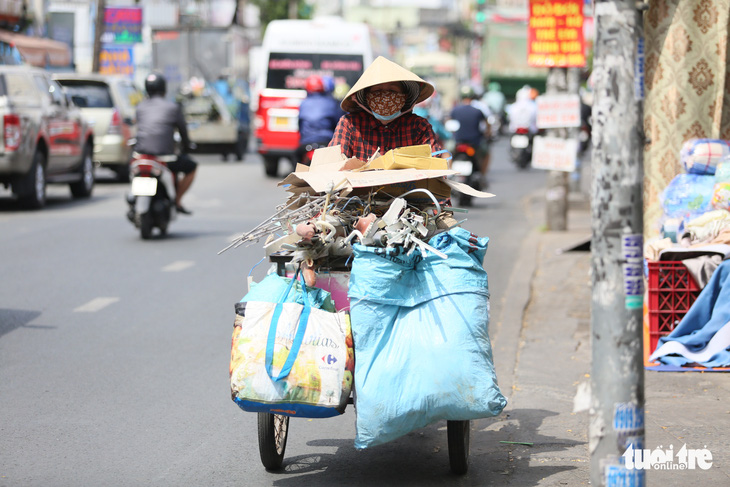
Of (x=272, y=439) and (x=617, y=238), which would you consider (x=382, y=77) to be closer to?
(x=272, y=439)

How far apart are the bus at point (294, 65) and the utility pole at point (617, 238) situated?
18.1 m

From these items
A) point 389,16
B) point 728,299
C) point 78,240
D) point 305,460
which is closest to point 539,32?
point 78,240

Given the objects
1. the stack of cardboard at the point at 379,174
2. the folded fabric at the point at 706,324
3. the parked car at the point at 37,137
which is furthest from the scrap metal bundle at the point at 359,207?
the parked car at the point at 37,137

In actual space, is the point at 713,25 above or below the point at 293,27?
below

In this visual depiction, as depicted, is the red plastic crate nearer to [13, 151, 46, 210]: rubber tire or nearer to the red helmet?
the red helmet

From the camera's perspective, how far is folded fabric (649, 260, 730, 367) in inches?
275

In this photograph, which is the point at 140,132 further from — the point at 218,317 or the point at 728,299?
the point at 728,299

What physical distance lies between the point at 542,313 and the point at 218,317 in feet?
8.81

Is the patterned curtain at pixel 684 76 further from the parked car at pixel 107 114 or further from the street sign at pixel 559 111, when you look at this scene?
the parked car at pixel 107 114

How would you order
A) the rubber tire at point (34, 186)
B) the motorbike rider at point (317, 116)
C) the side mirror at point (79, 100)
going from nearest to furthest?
the rubber tire at point (34, 186) → the motorbike rider at point (317, 116) → the side mirror at point (79, 100)

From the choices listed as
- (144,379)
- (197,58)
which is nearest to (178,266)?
(144,379)

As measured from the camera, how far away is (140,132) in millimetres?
13281

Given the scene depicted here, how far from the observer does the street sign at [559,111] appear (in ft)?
41.9

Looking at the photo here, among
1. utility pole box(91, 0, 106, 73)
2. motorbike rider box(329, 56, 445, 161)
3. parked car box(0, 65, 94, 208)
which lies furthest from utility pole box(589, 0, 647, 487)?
utility pole box(91, 0, 106, 73)
